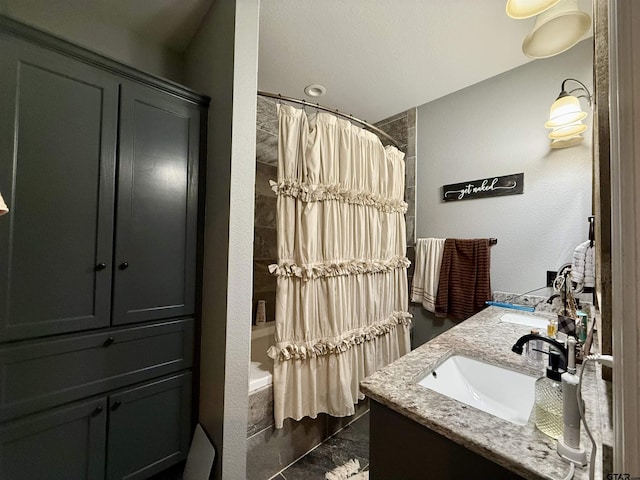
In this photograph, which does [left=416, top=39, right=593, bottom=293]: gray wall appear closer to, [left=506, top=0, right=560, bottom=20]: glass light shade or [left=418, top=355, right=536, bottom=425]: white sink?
[left=506, top=0, right=560, bottom=20]: glass light shade

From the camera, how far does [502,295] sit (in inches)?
74.7

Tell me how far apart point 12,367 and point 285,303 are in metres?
1.01

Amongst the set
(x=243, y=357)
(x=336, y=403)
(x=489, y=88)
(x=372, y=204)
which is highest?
(x=489, y=88)

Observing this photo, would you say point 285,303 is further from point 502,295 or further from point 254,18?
point 502,295

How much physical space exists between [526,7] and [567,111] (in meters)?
0.70

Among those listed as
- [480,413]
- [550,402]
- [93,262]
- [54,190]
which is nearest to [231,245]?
[93,262]

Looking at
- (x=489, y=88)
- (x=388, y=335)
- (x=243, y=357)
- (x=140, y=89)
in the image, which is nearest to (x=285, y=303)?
(x=243, y=357)

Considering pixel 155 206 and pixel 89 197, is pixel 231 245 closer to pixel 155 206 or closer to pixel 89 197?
pixel 155 206

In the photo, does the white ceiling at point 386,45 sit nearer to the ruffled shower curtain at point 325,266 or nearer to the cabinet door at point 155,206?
the ruffled shower curtain at point 325,266

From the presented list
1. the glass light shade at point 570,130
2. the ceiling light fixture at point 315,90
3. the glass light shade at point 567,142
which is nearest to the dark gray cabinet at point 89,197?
the ceiling light fixture at point 315,90

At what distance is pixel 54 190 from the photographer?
0.94 m

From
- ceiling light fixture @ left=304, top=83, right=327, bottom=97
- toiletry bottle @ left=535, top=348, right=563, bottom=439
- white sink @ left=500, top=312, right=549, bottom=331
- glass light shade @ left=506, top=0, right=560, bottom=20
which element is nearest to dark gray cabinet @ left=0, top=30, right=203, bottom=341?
ceiling light fixture @ left=304, top=83, right=327, bottom=97

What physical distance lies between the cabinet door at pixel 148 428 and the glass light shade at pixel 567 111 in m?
2.47

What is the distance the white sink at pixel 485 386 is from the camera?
88 centimetres
